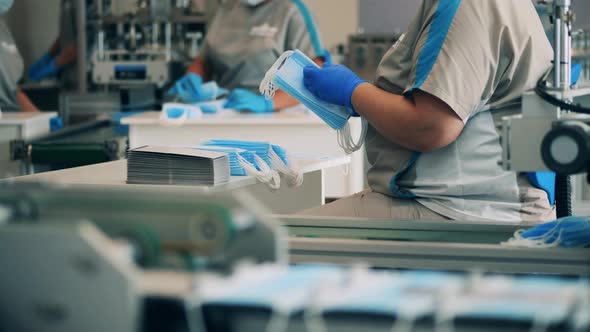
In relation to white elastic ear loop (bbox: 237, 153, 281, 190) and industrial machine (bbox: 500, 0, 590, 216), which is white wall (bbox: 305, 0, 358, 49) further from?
industrial machine (bbox: 500, 0, 590, 216)

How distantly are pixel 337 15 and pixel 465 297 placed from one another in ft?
19.5

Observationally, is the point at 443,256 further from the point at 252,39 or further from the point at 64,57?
the point at 64,57

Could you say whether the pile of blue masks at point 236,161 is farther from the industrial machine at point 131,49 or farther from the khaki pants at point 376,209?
the industrial machine at point 131,49

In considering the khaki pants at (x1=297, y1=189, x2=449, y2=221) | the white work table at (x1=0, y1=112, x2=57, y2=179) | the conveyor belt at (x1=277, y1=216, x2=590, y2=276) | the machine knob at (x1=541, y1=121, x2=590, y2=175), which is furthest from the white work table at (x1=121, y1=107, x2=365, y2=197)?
the machine knob at (x1=541, y1=121, x2=590, y2=175)

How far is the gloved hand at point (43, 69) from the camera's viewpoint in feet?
19.2

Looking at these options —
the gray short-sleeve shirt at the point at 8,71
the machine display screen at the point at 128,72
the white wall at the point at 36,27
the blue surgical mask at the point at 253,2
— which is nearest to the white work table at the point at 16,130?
the gray short-sleeve shirt at the point at 8,71

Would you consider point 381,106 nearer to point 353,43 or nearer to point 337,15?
point 353,43

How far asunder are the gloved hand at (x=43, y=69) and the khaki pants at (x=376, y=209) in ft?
13.5

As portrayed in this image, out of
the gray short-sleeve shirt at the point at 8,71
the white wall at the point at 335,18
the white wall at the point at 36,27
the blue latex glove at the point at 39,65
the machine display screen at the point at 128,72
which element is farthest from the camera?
the white wall at the point at 36,27

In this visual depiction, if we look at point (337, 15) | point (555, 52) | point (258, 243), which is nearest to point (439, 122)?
point (555, 52)

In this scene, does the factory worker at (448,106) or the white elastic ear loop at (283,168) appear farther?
the white elastic ear loop at (283,168)

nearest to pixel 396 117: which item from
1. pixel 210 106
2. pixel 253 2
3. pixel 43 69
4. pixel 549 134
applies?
pixel 549 134

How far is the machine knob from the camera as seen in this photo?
1188 millimetres

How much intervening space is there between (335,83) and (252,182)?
0.35 meters
